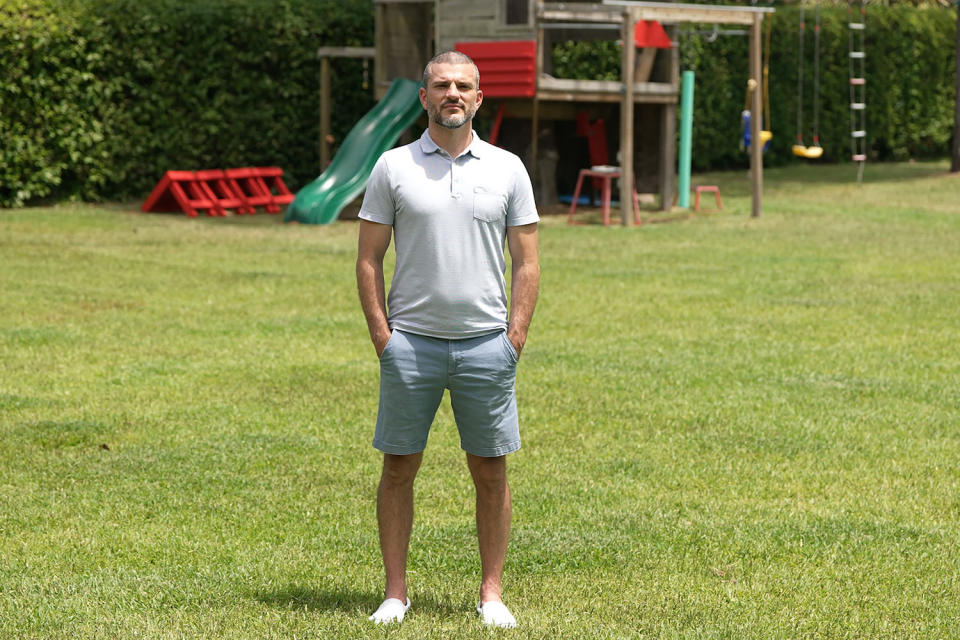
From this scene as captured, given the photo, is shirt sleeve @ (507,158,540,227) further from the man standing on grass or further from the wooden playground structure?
the wooden playground structure

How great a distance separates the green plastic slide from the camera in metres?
18.4

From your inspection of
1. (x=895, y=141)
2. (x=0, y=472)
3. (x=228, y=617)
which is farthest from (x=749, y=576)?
(x=895, y=141)

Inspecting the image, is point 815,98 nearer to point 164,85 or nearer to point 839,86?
point 839,86

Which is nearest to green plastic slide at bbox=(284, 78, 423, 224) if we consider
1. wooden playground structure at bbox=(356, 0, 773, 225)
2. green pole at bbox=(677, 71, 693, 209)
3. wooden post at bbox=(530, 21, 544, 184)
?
wooden playground structure at bbox=(356, 0, 773, 225)

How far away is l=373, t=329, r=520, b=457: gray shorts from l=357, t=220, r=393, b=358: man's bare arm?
5cm

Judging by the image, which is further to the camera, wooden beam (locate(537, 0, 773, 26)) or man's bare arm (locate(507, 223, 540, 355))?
wooden beam (locate(537, 0, 773, 26))

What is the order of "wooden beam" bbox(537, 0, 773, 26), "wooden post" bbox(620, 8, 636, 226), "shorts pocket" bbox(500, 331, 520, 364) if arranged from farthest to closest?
"wooden beam" bbox(537, 0, 773, 26), "wooden post" bbox(620, 8, 636, 226), "shorts pocket" bbox(500, 331, 520, 364)

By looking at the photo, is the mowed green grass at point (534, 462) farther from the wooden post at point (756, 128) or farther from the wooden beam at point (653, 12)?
the wooden beam at point (653, 12)

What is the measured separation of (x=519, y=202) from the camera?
4.41 m

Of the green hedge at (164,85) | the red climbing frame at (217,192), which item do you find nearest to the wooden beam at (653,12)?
the green hedge at (164,85)

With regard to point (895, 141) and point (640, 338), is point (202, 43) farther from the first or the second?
point (895, 141)

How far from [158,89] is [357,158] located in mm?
3331

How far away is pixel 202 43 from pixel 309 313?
10.7 metres

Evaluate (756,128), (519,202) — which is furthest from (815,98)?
(519,202)
